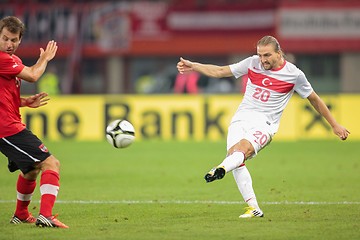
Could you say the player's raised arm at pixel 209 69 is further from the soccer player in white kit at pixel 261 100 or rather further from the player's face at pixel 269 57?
the player's face at pixel 269 57

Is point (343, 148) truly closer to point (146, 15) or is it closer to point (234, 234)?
point (234, 234)

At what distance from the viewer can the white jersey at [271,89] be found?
407 inches

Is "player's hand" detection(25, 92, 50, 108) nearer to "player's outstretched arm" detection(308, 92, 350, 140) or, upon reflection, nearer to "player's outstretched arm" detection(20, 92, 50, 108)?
"player's outstretched arm" detection(20, 92, 50, 108)

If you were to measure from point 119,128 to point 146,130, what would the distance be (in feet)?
40.8

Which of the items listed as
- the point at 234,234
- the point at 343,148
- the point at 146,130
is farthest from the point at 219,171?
the point at 146,130

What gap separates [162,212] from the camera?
10.8m

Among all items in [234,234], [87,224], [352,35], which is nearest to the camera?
[234,234]

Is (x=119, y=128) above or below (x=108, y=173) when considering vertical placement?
above

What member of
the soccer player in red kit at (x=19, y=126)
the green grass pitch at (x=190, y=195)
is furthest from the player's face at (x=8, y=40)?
the green grass pitch at (x=190, y=195)

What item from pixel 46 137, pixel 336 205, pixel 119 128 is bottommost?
pixel 46 137

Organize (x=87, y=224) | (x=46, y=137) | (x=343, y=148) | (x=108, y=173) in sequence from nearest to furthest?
1. (x=87, y=224)
2. (x=108, y=173)
3. (x=343, y=148)
4. (x=46, y=137)

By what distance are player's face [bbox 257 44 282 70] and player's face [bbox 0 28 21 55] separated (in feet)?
8.54

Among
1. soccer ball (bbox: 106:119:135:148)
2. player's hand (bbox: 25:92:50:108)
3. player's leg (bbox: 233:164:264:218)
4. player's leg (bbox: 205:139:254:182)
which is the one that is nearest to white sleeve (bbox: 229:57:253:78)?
player's leg (bbox: 205:139:254:182)

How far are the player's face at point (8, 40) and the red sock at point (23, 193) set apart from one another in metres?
1.41
